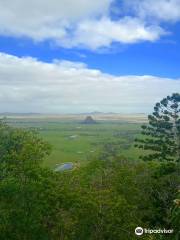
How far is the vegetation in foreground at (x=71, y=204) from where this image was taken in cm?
4366

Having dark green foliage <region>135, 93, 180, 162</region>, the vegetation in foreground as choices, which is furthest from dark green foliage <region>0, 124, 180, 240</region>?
dark green foliage <region>135, 93, 180, 162</region>

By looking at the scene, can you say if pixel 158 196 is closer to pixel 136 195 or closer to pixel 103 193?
pixel 136 195

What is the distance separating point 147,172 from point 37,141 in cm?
1819

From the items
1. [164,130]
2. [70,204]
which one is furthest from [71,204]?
[164,130]

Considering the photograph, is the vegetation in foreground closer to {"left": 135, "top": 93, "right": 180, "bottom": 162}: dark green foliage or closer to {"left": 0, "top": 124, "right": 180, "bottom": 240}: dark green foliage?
{"left": 0, "top": 124, "right": 180, "bottom": 240}: dark green foliage

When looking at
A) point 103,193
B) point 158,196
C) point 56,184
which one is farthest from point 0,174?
point 158,196

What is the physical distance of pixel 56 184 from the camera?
160 feet

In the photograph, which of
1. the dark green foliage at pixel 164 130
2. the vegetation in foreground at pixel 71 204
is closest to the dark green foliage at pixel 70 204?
the vegetation in foreground at pixel 71 204

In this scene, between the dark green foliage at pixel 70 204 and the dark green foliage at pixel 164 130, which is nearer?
the dark green foliage at pixel 70 204

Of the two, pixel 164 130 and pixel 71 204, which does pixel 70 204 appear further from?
pixel 164 130

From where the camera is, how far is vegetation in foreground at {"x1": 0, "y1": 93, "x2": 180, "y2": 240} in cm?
4366

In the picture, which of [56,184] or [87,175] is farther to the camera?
Result: [87,175]

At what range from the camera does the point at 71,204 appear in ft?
154

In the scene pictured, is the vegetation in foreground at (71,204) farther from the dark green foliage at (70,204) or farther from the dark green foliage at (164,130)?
the dark green foliage at (164,130)
